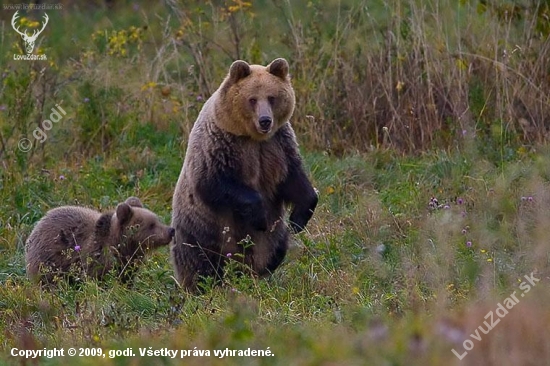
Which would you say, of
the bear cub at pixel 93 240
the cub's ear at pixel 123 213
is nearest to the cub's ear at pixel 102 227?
the bear cub at pixel 93 240

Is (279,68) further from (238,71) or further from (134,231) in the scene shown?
(134,231)

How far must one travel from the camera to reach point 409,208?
29.1 feet

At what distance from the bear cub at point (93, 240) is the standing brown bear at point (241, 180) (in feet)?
1.14

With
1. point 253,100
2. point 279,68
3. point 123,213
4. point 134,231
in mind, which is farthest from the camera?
point 123,213

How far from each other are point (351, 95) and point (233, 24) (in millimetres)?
1456

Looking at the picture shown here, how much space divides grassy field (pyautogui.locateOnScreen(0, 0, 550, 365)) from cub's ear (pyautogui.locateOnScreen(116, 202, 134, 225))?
1.33 ft

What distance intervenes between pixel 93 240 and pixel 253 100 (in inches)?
64.8

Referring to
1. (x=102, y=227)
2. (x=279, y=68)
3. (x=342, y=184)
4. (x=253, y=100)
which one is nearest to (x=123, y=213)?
(x=102, y=227)

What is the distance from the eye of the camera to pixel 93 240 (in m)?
8.34

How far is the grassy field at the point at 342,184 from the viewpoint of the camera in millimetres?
5117

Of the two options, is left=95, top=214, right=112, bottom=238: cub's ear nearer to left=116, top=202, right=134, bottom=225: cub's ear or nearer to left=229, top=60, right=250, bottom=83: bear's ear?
left=116, top=202, right=134, bottom=225: cub's ear

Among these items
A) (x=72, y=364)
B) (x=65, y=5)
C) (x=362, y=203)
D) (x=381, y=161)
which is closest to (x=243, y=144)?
(x=362, y=203)

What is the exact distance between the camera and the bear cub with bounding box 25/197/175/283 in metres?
8.12

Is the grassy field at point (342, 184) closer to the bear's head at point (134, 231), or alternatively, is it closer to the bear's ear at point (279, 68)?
the bear's head at point (134, 231)
